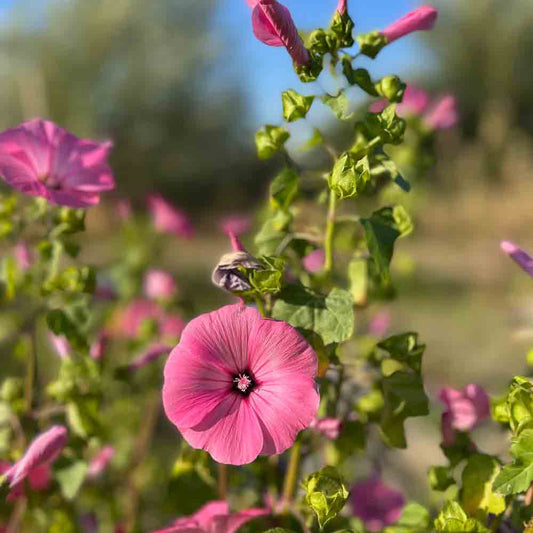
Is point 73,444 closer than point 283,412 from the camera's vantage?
No

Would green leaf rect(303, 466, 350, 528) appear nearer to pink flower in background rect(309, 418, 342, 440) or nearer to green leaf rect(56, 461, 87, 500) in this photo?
pink flower in background rect(309, 418, 342, 440)

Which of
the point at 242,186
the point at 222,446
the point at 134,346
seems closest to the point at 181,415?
the point at 222,446

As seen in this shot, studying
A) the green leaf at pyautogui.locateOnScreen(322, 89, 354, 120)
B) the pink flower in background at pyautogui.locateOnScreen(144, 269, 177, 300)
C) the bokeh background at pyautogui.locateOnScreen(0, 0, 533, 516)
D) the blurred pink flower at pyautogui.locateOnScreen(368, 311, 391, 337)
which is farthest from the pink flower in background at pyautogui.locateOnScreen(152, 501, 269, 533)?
the bokeh background at pyautogui.locateOnScreen(0, 0, 533, 516)

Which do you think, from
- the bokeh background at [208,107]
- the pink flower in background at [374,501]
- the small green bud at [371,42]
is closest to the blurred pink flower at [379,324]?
the pink flower in background at [374,501]

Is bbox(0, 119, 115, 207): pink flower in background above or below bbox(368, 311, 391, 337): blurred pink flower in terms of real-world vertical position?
above

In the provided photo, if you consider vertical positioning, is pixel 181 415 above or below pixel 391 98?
below

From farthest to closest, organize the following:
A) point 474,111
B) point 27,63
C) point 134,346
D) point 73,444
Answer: point 474,111 → point 27,63 → point 134,346 → point 73,444

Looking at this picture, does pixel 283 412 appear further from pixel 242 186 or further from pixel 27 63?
pixel 242 186

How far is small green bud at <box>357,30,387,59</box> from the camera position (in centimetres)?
54

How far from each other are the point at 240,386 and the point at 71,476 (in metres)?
0.26

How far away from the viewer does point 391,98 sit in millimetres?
518

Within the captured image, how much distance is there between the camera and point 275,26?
45 cm

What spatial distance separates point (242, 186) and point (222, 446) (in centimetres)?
1103

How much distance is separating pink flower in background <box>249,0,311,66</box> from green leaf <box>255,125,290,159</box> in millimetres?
63
